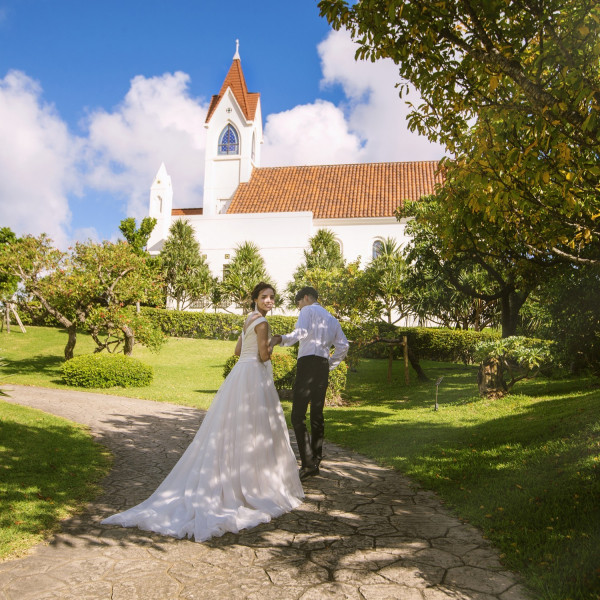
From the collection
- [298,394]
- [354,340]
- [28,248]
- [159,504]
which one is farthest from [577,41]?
[28,248]

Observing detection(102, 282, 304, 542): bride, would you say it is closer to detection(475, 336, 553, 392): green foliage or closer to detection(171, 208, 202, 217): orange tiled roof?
detection(475, 336, 553, 392): green foliage

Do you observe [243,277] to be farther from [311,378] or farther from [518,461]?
[518,461]

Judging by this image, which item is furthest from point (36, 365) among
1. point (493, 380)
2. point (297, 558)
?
point (297, 558)

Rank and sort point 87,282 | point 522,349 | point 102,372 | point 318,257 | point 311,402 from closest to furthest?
1. point 311,402
2. point 522,349
3. point 102,372
4. point 87,282
5. point 318,257

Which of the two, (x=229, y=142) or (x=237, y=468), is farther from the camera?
(x=229, y=142)

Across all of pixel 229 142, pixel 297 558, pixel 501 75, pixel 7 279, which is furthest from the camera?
pixel 229 142

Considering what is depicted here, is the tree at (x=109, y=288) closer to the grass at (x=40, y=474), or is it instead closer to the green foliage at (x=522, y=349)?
the grass at (x=40, y=474)

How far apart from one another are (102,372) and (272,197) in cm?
2696

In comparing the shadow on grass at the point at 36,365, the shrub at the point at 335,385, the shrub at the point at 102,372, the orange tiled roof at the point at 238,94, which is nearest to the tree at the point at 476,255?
the shrub at the point at 335,385

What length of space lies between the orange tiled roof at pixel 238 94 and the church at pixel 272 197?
87 millimetres

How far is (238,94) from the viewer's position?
148 ft

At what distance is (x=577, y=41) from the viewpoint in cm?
459

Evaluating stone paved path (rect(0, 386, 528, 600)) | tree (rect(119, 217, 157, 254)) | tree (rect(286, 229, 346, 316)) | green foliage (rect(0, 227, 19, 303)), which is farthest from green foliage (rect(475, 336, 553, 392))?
tree (rect(119, 217, 157, 254))

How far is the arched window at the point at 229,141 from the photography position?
147 feet
